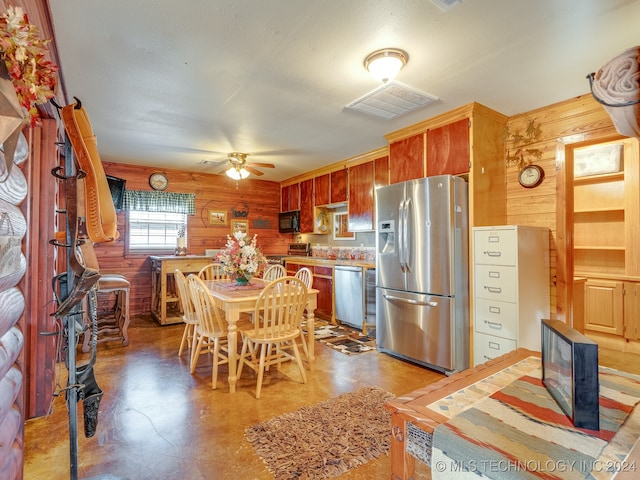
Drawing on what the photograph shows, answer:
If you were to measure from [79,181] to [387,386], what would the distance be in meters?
2.54

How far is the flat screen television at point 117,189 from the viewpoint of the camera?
4840 millimetres

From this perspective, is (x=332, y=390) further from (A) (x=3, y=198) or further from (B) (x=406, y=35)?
(B) (x=406, y=35)

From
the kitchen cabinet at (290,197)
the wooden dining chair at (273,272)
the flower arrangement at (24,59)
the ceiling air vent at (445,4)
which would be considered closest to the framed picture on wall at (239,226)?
the kitchen cabinet at (290,197)

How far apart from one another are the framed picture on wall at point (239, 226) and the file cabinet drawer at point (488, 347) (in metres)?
4.51

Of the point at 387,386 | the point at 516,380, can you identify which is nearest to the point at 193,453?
the point at 387,386

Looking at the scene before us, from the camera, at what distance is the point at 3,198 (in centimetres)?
122

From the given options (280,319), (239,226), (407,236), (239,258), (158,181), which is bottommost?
(280,319)

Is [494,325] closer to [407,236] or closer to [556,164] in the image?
[407,236]

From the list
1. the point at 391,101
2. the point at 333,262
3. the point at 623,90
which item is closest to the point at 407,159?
the point at 391,101

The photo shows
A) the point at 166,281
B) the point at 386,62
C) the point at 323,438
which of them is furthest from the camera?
the point at 166,281

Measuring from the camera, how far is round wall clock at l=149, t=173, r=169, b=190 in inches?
212

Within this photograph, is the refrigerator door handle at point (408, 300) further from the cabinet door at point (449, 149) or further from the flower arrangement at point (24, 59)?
the flower arrangement at point (24, 59)

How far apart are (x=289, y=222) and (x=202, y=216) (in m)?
1.60

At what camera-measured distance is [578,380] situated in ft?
2.69
